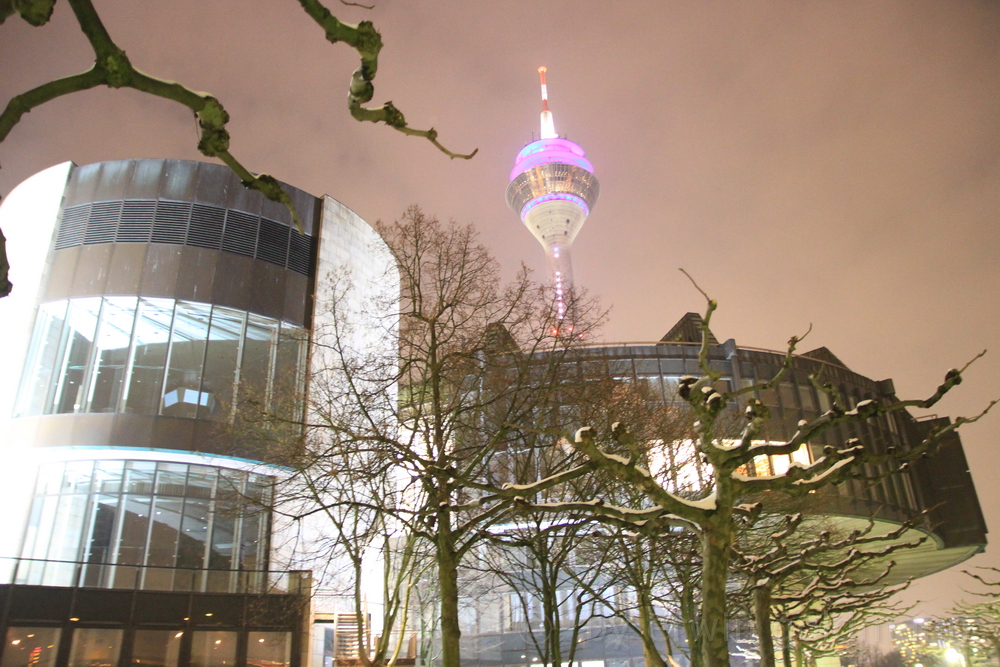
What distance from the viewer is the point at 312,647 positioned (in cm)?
2902

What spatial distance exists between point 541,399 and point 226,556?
17216 mm

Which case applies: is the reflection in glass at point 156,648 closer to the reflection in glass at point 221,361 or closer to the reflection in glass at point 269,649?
the reflection in glass at point 269,649

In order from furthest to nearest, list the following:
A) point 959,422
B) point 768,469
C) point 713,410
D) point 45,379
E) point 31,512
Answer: point 768,469, point 45,379, point 31,512, point 959,422, point 713,410

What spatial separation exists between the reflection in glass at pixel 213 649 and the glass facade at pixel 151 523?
1.54m

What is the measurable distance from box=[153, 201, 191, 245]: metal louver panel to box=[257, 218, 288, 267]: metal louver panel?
316 centimetres

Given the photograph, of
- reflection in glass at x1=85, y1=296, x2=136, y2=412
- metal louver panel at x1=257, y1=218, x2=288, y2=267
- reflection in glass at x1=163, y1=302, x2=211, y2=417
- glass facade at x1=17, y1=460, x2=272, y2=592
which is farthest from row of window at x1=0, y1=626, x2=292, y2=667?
metal louver panel at x1=257, y1=218, x2=288, y2=267

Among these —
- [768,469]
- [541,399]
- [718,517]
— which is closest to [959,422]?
[718,517]

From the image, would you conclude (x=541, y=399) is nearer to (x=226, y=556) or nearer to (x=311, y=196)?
(x=226, y=556)

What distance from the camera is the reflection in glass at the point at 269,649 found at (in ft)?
81.7

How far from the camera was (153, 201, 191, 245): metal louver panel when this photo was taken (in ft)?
100

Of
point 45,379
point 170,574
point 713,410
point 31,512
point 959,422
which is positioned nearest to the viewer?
point 713,410

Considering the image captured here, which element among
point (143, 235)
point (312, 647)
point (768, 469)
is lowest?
point (312, 647)

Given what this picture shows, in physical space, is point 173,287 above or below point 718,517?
above

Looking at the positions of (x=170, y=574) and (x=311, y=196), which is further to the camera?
(x=311, y=196)
